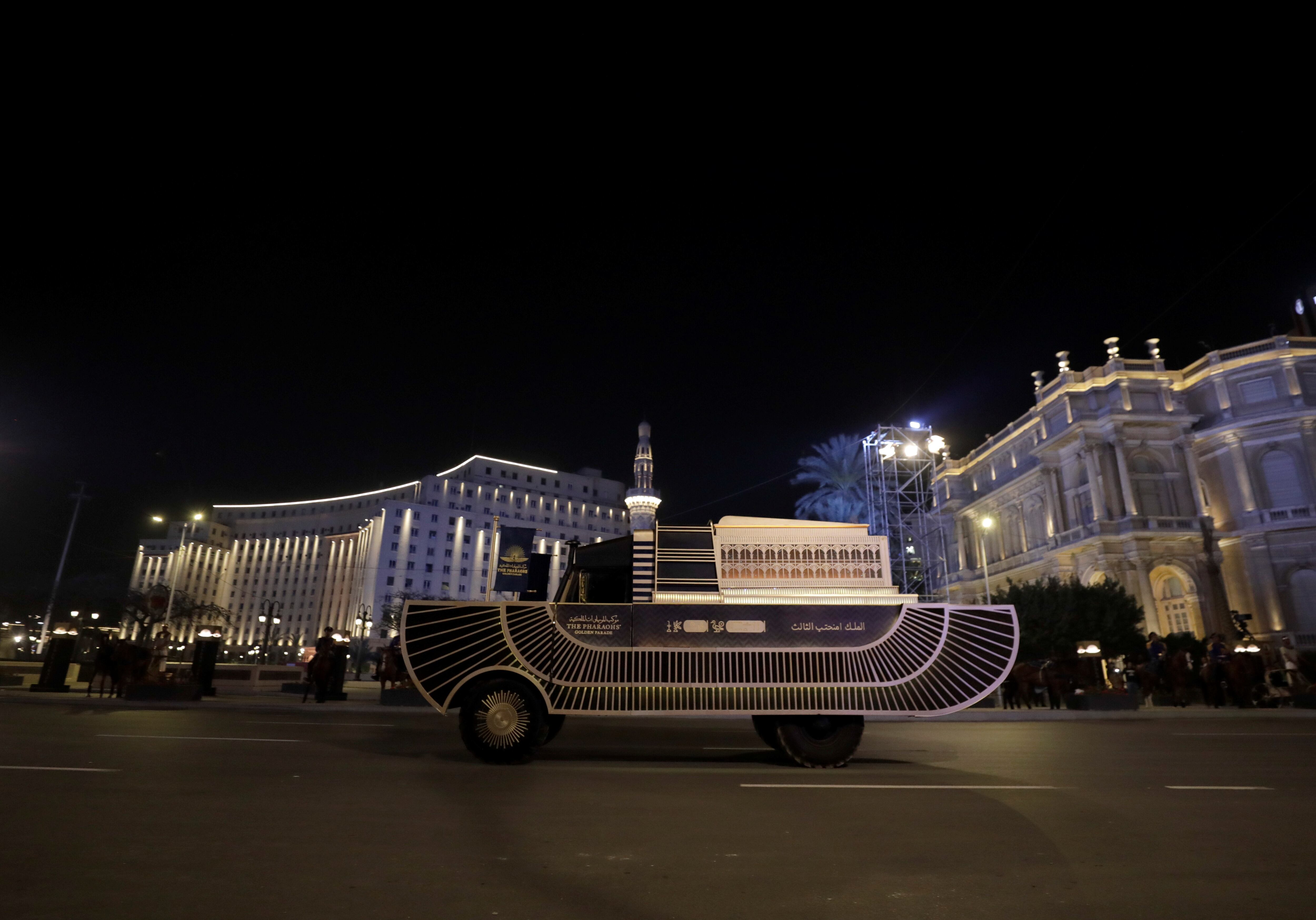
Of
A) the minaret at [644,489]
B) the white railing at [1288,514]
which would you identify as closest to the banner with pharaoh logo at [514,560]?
the white railing at [1288,514]

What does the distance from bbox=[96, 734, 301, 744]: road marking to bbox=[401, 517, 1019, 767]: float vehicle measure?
10.5ft

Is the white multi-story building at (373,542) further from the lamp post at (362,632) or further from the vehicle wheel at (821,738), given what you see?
the vehicle wheel at (821,738)

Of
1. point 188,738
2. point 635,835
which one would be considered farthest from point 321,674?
point 635,835

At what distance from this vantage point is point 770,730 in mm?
9578

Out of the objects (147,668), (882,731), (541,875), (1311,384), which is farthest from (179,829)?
(1311,384)

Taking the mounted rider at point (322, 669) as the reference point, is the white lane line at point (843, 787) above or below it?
below

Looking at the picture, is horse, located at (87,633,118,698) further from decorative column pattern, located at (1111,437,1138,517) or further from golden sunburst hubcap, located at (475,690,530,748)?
decorative column pattern, located at (1111,437,1138,517)

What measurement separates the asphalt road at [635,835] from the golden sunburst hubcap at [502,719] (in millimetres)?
489

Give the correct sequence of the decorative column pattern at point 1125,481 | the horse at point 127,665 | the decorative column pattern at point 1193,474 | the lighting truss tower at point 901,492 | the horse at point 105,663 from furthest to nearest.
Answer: the lighting truss tower at point 901,492
the decorative column pattern at point 1193,474
the decorative column pattern at point 1125,481
the horse at point 127,665
the horse at point 105,663

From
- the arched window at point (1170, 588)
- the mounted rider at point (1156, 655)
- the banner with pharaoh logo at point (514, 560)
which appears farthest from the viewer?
the arched window at point (1170, 588)

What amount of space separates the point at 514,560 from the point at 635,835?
57.1 ft

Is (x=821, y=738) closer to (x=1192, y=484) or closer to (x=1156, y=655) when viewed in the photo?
(x=1156, y=655)

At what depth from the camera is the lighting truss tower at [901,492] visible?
45.3m

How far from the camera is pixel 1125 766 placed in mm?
8523
